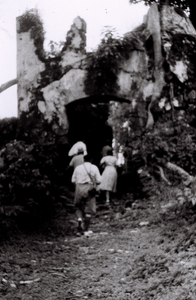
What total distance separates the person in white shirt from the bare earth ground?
0.95 feet

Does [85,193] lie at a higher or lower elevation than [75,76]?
lower

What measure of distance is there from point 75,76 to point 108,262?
220 inches

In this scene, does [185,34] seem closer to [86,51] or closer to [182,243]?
[86,51]

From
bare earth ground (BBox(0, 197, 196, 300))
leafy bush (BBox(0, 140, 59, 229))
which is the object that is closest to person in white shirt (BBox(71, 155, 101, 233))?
bare earth ground (BBox(0, 197, 196, 300))

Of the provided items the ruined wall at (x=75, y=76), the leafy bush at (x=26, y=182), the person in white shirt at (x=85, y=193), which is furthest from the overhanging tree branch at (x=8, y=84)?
the person in white shirt at (x=85, y=193)

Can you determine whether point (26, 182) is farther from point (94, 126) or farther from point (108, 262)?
point (94, 126)

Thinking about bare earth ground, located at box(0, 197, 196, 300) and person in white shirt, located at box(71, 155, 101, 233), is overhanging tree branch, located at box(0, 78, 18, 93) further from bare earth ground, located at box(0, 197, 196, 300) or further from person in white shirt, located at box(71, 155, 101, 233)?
bare earth ground, located at box(0, 197, 196, 300)

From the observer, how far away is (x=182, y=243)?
4.61 metres

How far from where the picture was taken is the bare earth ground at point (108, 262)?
12.7 ft

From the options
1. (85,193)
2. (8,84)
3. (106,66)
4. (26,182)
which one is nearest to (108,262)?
(85,193)

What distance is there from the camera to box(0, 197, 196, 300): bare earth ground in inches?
152

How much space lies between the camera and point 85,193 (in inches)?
270

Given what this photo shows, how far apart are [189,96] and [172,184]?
8.82ft

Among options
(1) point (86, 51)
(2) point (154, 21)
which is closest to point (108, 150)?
(1) point (86, 51)
